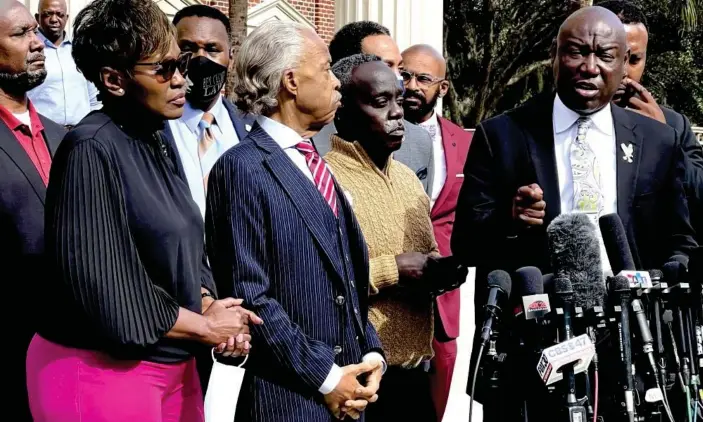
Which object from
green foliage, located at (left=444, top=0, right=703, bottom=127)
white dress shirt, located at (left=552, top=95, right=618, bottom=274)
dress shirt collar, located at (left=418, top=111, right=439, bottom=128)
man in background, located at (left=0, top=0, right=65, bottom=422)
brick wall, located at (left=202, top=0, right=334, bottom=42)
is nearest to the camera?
man in background, located at (left=0, top=0, right=65, bottom=422)

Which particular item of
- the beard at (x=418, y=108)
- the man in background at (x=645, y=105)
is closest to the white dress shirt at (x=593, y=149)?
the man in background at (x=645, y=105)

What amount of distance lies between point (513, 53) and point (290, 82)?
2733cm

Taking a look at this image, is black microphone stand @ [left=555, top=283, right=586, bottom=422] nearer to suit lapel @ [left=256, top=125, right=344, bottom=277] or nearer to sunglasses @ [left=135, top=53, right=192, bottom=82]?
suit lapel @ [left=256, top=125, right=344, bottom=277]

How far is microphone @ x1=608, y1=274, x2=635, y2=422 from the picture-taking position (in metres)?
4.14

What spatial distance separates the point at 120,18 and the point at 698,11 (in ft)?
87.2

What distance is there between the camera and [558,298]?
4227mm

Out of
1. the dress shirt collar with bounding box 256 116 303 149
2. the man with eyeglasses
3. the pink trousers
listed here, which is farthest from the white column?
the pink trousers

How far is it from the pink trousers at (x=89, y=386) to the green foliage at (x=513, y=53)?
26.7 meters

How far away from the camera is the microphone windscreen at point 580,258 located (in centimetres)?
442

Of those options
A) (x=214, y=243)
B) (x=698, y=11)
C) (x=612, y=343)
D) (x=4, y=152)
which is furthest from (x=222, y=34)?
(x=698, y=11)

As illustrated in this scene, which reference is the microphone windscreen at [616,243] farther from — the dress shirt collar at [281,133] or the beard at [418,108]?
the beard at [418,108]

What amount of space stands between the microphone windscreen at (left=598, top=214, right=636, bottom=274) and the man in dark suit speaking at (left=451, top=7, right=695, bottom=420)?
0.38 m

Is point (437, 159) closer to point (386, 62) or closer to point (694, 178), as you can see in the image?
point (386, 62)

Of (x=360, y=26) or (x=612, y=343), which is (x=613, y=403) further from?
(x=360, y=26)
